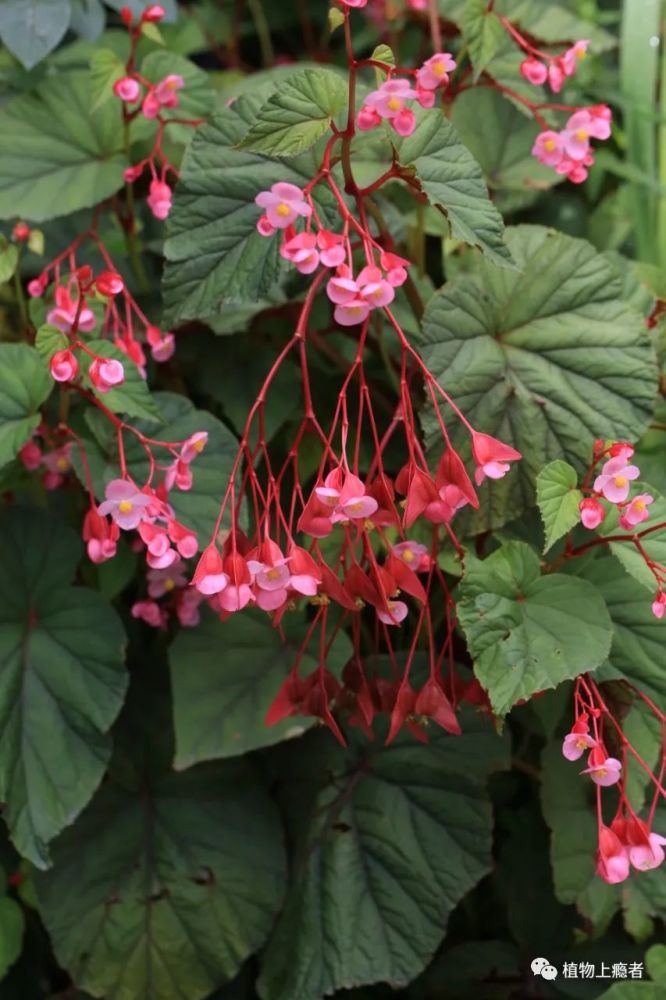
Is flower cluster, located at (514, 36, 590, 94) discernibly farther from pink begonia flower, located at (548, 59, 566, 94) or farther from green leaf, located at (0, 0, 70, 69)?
green leaf, located at (0, 0, 70, 69)

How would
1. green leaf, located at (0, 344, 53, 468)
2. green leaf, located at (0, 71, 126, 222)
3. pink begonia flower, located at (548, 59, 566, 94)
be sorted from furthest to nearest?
1. green leaf, located at (0, 71, 126, 222)
2. pink begonia flower, located at (548, 59, 566, 94)
3. green leaf, located at (0, 344, 53, 468)

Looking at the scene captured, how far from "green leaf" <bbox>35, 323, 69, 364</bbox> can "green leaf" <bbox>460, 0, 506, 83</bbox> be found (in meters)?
0.51

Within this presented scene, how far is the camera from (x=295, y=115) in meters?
0.88

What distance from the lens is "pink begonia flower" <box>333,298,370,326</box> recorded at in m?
0.81

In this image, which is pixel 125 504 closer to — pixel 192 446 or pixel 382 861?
pixel 192 446

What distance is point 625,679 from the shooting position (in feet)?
3.31

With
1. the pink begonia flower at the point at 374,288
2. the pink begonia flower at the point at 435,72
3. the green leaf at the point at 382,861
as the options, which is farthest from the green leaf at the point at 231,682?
the pink begonia flower at the point at 435,72

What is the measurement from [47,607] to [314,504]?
466 mm

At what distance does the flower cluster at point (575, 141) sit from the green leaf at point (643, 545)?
14.3 inches

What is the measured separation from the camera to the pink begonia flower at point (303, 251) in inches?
33.0

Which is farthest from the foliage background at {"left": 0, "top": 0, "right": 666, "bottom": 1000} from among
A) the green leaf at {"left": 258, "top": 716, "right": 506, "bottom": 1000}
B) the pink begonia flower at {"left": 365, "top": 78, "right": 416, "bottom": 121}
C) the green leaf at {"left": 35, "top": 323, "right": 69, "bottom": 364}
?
the pink begonia flower at {"left": 365, "top": 78, "right": 416, "bottom": 121}

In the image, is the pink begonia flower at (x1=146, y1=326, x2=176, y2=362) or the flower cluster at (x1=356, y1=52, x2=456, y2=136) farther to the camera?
the pink begonia flower at (x1=146, y1=326, x2=176, y2=362)

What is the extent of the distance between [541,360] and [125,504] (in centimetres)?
47

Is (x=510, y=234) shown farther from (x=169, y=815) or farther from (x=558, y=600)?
(x=169, y=815)
